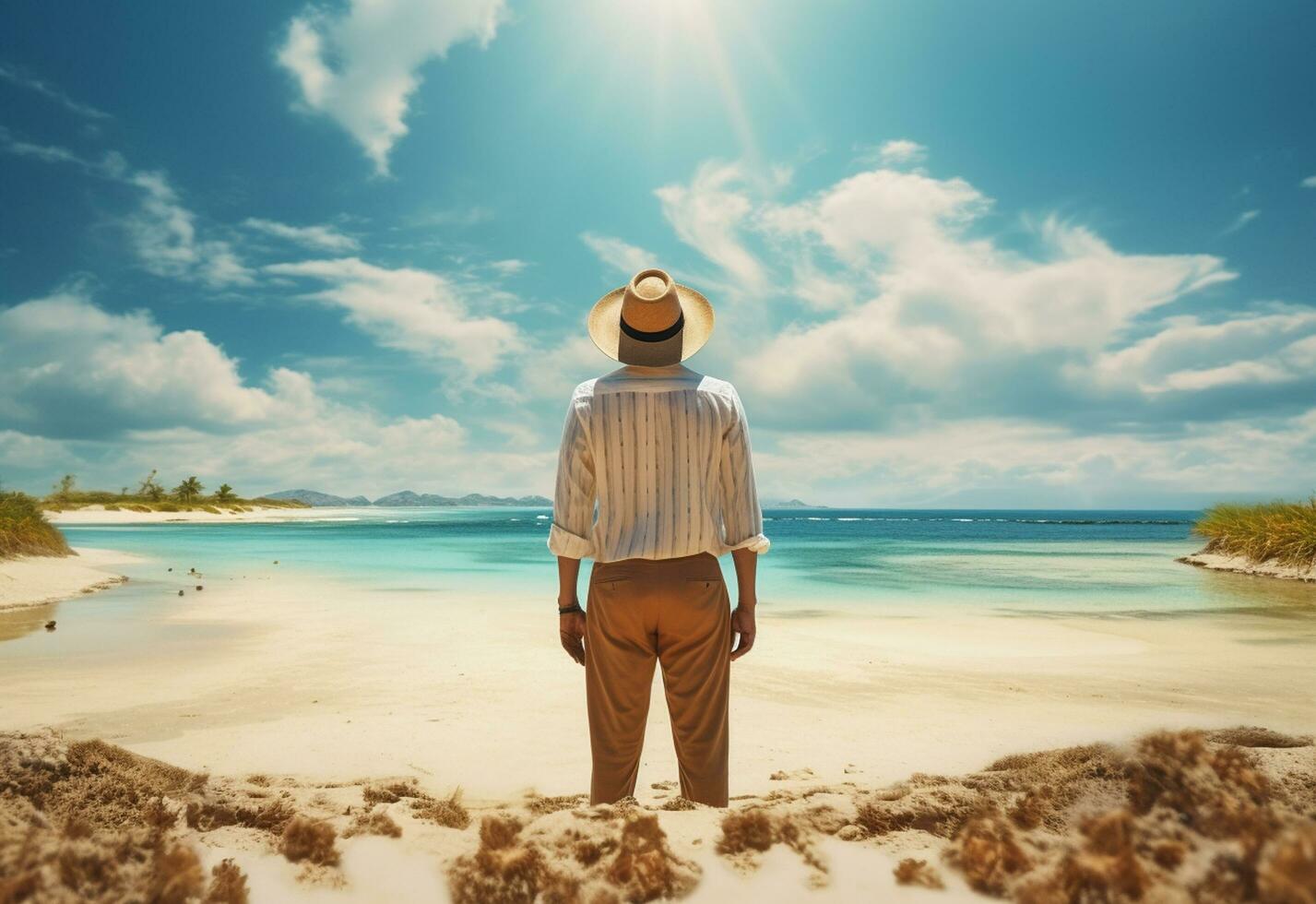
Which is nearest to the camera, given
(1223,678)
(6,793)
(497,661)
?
Answer: (6,793)

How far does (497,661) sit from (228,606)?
6.77 metres

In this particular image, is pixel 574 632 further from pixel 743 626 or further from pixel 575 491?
pixel 743 626

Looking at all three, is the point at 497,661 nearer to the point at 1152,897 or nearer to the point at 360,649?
the point at 360,649

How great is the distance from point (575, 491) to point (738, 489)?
0.66 metres

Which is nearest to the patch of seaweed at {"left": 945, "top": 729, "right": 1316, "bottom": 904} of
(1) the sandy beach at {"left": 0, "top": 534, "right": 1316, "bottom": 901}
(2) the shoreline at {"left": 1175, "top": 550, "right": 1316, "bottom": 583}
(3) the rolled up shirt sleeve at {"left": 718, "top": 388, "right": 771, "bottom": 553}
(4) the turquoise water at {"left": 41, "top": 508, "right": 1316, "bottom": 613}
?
(1) the sandy beach at {"left": 0, "top": 534, "right": 1316, "bottom": 901}

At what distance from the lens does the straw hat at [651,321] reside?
286cm

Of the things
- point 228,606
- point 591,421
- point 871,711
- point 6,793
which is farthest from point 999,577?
point 6,793

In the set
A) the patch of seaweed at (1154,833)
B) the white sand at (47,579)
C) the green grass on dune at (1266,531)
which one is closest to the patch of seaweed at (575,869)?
the patch of seaweed at (1154,833)

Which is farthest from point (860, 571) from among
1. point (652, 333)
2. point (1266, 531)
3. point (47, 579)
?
point (652, 333)

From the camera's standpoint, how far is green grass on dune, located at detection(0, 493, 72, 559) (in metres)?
15.2

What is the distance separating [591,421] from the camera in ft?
9.12

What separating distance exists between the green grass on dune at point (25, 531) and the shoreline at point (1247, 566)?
91.1ft

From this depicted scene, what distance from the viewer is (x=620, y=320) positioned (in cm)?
299

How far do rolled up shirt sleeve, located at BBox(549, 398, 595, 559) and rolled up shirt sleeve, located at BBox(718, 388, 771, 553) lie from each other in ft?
1.77
